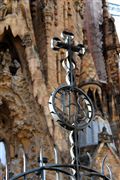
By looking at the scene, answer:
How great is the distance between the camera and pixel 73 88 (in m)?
3.61

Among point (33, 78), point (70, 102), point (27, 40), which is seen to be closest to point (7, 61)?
point (27, 40)

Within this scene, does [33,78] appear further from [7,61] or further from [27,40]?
[27,40]

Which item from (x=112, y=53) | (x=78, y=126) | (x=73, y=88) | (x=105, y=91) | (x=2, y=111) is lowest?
(x=78, y=126)

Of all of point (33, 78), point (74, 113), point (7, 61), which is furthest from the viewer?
point (7, 61)

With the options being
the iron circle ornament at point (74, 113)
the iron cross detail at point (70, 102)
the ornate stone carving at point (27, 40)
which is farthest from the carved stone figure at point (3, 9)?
the iron circle ornament at point (74, 113)

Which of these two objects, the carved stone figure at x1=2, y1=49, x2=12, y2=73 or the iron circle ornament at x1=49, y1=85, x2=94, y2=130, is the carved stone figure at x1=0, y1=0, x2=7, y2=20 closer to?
the carved stone figure at x1=2, y1=49, x2=12, y2=73

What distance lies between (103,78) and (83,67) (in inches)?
102

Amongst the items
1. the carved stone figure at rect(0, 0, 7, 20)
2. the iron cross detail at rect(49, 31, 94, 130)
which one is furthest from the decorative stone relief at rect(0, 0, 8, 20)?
the iron cross detail at rect(49, 31, 94, 130)

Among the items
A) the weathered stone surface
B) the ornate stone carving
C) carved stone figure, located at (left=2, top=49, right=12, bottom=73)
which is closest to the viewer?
the weathered stone surface

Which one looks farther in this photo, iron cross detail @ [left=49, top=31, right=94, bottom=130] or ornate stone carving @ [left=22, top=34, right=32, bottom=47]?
ornate stone carving @ [left=22, top=34, right=32, bottom=47]

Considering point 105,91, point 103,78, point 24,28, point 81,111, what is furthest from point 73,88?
point 103,78

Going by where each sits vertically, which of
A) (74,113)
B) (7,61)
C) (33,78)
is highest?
(7,61)

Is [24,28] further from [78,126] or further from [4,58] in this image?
[78,126]

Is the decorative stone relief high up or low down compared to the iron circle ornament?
up
